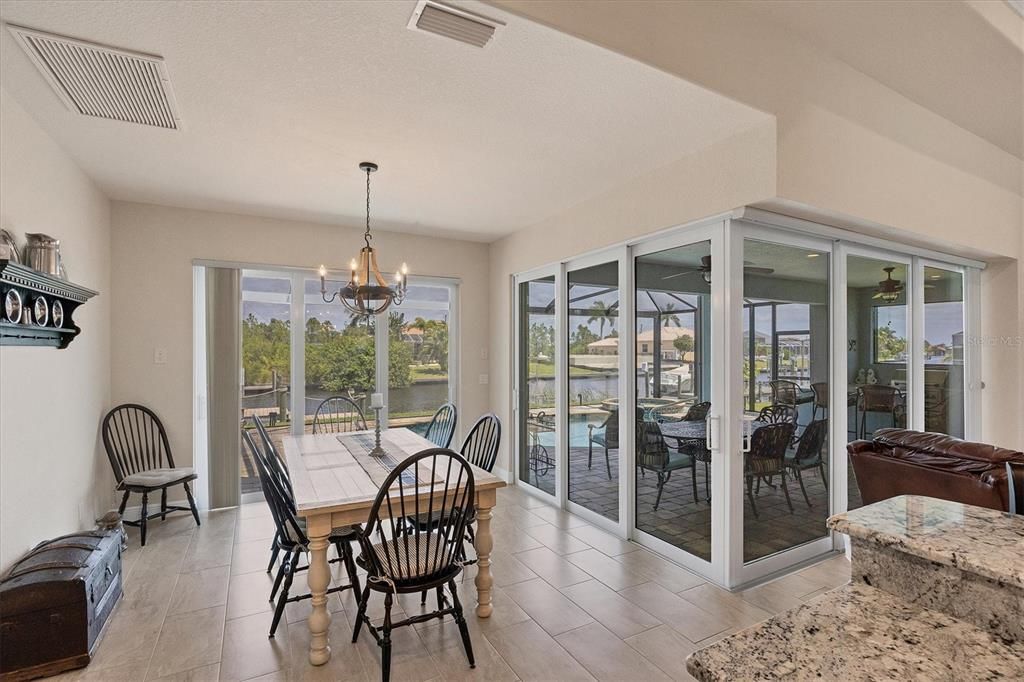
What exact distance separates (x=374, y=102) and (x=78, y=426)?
9.63ft

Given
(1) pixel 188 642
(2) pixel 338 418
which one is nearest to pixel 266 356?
(2) pixel 338 418

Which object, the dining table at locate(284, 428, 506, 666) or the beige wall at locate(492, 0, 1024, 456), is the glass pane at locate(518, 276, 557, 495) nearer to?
the beige wall at locate(492, 0, 1024, 456)

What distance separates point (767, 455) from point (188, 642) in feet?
11.0

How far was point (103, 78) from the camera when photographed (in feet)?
7.24

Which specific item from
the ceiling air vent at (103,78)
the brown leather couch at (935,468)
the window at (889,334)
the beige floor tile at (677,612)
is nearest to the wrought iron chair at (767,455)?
the brown leather couch at (935,468)

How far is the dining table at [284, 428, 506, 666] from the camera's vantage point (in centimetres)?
225

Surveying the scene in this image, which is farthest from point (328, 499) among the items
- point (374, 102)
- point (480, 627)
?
point (374, 102)

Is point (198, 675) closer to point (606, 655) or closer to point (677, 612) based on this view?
point (606, 655)

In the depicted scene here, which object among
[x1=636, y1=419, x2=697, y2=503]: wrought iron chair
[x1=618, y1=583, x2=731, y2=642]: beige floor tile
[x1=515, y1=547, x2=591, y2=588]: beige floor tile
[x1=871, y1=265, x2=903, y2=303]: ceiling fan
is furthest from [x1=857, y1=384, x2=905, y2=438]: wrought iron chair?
[x1=515, y1=547, x2=591, y2=588]: beige floor tile

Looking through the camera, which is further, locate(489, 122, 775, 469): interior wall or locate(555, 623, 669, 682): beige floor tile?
locate(489, 122, 775, 469): interior wall

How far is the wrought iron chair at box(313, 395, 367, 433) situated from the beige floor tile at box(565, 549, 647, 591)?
2444 millimetres

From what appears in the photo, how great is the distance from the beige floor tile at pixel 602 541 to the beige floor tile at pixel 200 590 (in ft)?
7.66

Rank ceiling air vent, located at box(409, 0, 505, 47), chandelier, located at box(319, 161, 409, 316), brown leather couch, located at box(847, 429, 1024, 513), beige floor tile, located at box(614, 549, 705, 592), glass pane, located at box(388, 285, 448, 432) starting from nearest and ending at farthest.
Result: 1. ceiling air vent, located at box(409, 0, 505, 47)
2. brown leather couch, located at box(847, 429, 1024, 513)
3. beige floor tile, located at box(614, 549, 705, 592)
4. chandelier, located at box(319, 161, 409, 316)
5. glass pane, located at box(388, 285, 448, 432)

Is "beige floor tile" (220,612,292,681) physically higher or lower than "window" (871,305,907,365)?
lower
